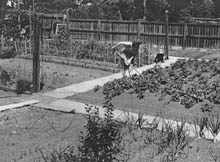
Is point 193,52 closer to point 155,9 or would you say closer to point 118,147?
point 118,147

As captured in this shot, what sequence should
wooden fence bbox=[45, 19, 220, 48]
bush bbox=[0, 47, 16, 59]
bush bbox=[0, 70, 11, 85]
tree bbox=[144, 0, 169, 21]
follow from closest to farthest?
1. bush bbox=[0, 70, 11, 85]
2. bush bbox=[0, 47, 16, 59]
3. wooden fence bbox=[45, 19, 220, 48]
4. tree bbox=[144, 0, 169, 21]

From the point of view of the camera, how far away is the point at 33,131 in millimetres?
5883

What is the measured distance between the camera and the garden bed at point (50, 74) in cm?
1027

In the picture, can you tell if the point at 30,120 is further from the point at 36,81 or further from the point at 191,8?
the point at 191,8

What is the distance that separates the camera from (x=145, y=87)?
349 inches

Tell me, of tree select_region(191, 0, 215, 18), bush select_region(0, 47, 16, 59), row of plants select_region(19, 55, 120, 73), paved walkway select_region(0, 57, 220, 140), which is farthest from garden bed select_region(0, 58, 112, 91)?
tree select_region(191, 0, 215, 18)

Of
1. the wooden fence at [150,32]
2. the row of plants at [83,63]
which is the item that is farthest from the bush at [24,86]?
the wooden fence at [150,32]

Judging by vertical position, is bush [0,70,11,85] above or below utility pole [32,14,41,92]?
below

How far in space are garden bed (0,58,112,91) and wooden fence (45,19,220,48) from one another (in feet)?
24.6

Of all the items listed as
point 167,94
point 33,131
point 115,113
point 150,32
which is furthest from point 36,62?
point 150,32

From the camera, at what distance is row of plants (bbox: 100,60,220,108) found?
7961 millimetres

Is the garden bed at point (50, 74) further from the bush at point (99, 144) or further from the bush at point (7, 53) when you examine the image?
the bush at point (99, 144)

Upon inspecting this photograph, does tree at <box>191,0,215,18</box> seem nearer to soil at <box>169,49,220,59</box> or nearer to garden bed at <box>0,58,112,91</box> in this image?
soil at <box>169,49,220,59</box>

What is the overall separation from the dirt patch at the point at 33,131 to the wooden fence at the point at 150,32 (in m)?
13.0
